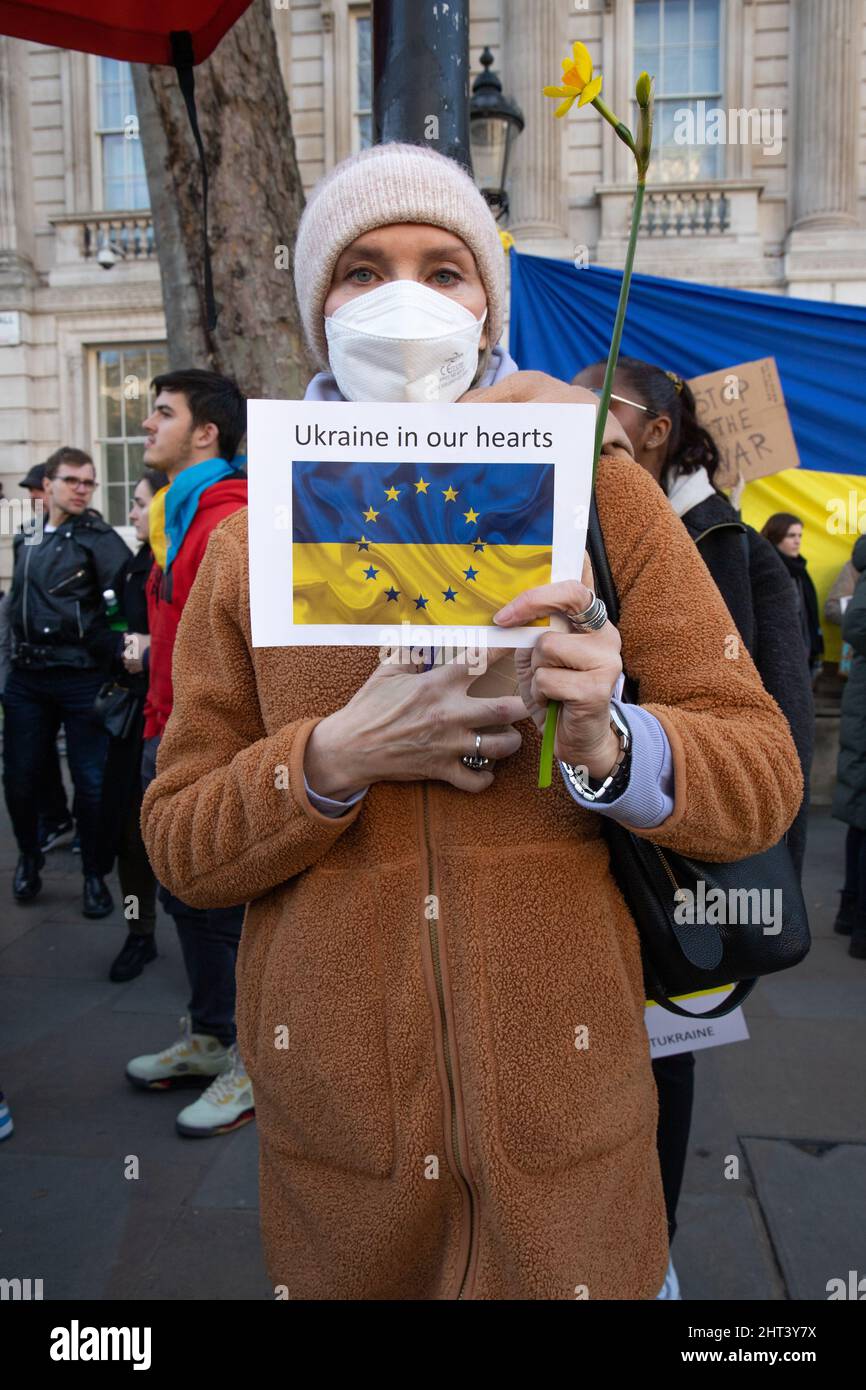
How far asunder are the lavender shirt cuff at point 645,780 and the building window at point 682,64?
13.1m

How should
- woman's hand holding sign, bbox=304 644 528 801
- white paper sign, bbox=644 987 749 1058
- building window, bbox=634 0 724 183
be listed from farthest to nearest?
building window, bbox=634 0 724 183 → white paper sign, bbox=644 987 749 1058 → woman's hand holding sign, bbox=304 644 528 801

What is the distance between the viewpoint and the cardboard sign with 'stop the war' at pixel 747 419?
10.4ft

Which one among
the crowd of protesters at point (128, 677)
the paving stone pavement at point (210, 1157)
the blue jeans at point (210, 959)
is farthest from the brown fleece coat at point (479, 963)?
the blue jeans at point (210, 959)

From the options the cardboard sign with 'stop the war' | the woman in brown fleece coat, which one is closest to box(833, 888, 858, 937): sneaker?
the cardboard sign with 'stop the war'

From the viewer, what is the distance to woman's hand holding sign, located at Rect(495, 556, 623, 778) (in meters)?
1.08

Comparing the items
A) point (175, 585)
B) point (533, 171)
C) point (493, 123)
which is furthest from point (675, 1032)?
point (533, 171)

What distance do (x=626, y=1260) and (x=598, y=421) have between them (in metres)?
1.02

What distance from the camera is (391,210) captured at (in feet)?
4.62

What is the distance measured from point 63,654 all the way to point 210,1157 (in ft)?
9.43

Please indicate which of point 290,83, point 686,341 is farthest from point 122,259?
point 686,341

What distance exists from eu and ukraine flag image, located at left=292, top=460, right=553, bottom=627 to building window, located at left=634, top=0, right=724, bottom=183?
13.1 meters

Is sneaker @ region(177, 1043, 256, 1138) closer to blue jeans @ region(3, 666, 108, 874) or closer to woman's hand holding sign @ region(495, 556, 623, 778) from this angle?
blue jeans @ region(3, 666, 108, 874)

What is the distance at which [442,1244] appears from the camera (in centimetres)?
134
